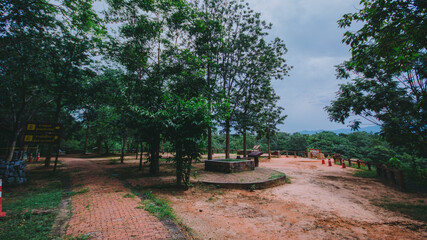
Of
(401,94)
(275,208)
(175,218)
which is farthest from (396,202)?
(175,218)

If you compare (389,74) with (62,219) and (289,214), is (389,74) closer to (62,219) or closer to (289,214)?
(289,214)

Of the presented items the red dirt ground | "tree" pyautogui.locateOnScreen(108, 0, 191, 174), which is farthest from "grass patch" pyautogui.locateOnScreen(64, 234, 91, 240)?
"tree" pyautogui.locateOnScreen(108, 0, 191, 174)

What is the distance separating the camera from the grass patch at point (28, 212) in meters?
3.43

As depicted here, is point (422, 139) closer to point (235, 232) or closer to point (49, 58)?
point (235, 232)

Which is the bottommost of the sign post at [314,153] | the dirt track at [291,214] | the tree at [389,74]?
the dirt track at [291,214]

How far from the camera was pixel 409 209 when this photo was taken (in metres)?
5.98

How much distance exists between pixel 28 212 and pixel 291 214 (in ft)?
23.8

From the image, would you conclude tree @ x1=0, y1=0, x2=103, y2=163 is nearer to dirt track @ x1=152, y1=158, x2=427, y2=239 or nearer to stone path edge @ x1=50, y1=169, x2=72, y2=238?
stone path edge @ x1=50, y1=169, x2=72, y2=238

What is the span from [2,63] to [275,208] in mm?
15566

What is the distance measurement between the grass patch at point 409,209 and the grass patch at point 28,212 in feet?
32.2

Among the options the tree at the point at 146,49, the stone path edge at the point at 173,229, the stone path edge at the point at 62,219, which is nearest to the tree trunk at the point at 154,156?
the tree at the point at 146,49

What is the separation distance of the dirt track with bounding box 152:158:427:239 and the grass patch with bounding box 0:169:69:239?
120 inches

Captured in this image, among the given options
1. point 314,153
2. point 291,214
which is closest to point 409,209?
point 291,214

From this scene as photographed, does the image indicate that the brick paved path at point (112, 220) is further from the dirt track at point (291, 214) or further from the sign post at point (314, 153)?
the sign post at point (314, 153)
